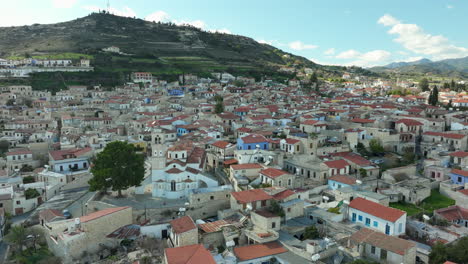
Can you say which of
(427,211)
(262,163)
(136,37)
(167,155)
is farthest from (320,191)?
(136,37)

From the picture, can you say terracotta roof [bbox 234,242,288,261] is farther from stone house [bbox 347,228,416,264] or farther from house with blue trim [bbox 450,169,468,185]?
house with blue trim [bbox 450,169,468,185]

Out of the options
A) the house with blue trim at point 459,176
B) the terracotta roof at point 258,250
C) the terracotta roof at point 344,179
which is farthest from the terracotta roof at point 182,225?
the house with blue trim at point 459,176

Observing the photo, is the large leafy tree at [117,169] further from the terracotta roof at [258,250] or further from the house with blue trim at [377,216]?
the house with blue trim at [377,216]

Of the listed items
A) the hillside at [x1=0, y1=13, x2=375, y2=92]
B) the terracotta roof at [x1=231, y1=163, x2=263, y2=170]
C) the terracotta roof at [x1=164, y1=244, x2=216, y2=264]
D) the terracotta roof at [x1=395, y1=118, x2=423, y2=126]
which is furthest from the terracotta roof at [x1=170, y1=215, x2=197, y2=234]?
the hillside at [x1=0, y1=13, x2=375, y2=92]

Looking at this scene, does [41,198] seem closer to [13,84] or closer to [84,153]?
[84,153]

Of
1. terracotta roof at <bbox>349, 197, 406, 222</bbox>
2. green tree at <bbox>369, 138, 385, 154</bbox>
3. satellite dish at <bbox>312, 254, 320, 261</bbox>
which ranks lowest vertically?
satellite dish at <bbox>312, 254, 320, 261</bbox>

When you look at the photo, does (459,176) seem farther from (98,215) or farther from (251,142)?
(98,215)

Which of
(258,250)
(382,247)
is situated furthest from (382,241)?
(258,250)
